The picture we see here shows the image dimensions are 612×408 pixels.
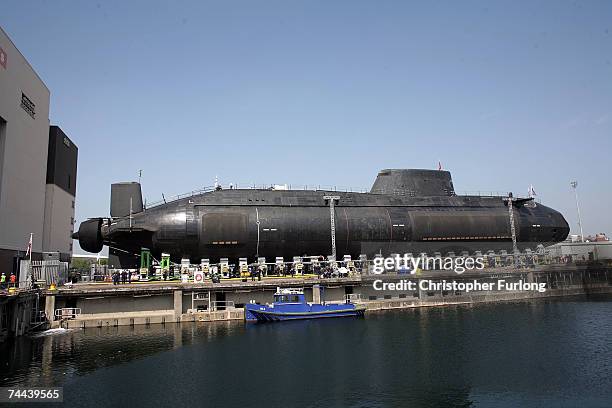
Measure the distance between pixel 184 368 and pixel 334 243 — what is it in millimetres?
19078

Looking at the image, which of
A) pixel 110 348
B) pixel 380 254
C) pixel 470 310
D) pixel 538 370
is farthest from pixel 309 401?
pixel 380 254

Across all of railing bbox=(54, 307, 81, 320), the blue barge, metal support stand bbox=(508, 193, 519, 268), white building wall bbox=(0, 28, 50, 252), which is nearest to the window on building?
white building wall bbox=(0, 28, 50, 252)

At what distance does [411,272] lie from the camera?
A: 3859cm

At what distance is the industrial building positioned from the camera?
35.6m

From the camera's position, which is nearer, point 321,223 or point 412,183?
point 321,223

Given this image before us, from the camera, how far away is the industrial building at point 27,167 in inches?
1401

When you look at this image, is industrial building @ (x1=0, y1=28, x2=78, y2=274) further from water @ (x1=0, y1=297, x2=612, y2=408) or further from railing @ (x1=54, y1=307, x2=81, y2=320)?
water @ (x1=0, y1=297, x2=612, y2=408)

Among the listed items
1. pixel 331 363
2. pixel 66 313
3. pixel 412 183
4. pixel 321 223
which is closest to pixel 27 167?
pixel 66 313

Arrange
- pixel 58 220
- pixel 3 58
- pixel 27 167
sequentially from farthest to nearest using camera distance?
pixel 58 220 → pixel 27 167 → pixel 3 58

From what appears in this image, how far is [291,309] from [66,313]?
1453 centimetres

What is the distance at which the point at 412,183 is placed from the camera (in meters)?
47.7

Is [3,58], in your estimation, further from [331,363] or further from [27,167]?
[331,363]

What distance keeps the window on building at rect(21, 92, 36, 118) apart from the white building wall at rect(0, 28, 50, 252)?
1.22 feet

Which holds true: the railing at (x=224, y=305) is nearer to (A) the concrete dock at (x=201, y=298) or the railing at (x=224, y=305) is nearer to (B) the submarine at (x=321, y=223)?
(A) the concrete dock at (x=201, y=298)
